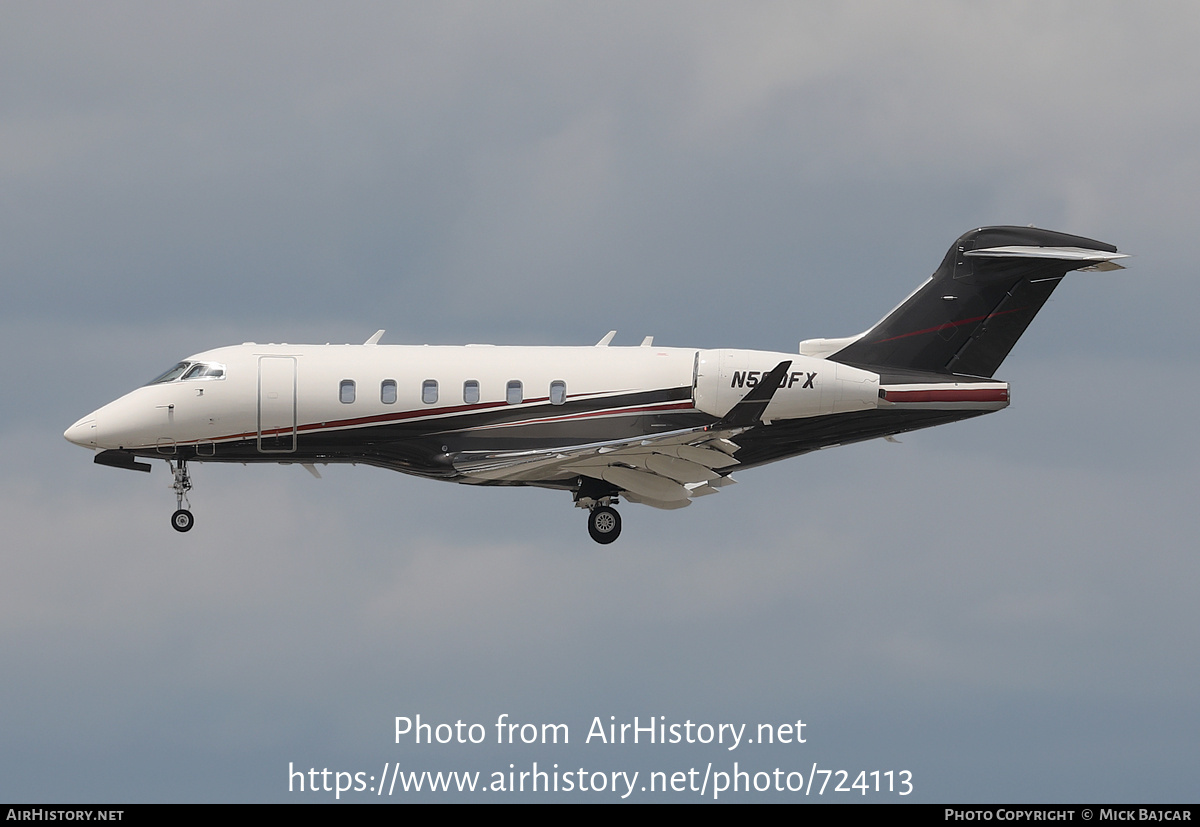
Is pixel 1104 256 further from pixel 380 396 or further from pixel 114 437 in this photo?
pixel 114 437

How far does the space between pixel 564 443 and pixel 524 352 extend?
80.8 inches

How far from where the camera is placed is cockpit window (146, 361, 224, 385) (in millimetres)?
33125

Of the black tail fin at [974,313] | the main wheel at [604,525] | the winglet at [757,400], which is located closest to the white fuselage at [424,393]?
the black tail fin at [974,313]

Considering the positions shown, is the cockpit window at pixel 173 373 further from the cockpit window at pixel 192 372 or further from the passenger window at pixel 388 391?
the passenger window at pixel 388 391

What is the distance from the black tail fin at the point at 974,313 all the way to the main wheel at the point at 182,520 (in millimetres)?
13809

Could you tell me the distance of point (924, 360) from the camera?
3469cm

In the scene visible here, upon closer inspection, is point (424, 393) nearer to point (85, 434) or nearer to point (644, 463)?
point (644, 463)

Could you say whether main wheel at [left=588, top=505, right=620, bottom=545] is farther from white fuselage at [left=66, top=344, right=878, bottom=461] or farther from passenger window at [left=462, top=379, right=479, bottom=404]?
passenger window at [left=462, top=379, right=479, bottom=404]

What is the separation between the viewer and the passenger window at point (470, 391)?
32938mm

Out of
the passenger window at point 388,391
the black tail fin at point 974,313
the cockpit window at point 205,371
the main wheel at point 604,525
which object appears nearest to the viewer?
the passenger window at point 388,391

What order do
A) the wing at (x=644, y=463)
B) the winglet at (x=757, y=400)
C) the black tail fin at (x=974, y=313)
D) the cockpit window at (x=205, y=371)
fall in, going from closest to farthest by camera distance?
1. the winglet at (x=757, y=400)
2. the wing at (x=644, y=463)
3. the cockpit window at (x=205, y=371)
4. the black tail fin at (x=974, y=313)

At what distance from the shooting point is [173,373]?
33562 millimetres

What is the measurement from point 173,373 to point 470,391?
20.0 ft

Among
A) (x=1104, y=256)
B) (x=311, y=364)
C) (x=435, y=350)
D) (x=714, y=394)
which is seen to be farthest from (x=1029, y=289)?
(x=311, y=364)
